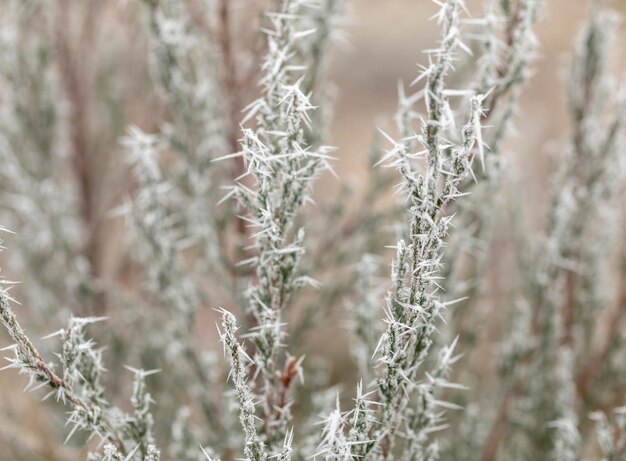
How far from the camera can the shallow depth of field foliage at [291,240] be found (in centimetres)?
116

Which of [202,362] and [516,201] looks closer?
[202,362]

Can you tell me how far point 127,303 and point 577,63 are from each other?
167 centimetres

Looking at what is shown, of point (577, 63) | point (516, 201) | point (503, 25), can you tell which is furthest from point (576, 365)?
point (503, 25)

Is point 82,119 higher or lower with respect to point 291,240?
lower

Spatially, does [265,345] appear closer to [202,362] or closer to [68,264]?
[202,362]

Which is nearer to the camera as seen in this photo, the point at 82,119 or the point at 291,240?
the point at 291,240

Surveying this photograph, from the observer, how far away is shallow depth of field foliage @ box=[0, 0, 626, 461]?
116cm

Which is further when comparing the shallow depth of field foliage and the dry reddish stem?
the dry reddish stem

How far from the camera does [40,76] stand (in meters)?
2.49

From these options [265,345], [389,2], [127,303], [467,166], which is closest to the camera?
[467,166]

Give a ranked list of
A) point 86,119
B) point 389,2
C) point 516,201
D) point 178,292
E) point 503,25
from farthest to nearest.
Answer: point 389,2
point 86,119
point 516,201
point 178,292
point 503,25

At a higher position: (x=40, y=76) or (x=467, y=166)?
(x=467, y=166)

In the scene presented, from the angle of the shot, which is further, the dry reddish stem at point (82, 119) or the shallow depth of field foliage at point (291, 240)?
the dry reddish stem at point (82, 119)

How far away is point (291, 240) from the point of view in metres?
1.83
